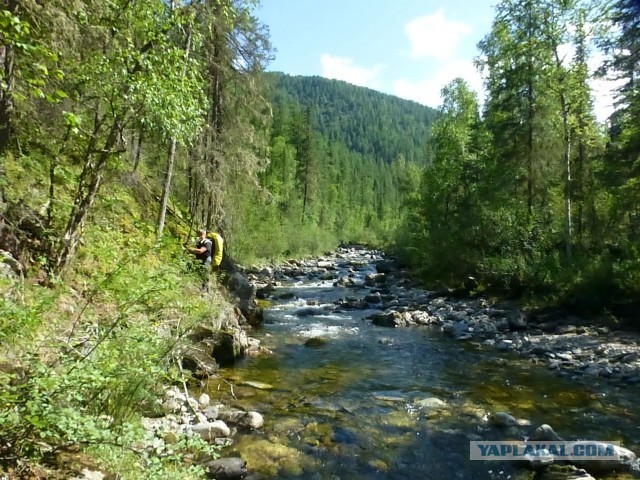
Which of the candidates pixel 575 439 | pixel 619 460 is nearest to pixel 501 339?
pixel 575 439

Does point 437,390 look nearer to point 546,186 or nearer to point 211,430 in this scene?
point 211,430

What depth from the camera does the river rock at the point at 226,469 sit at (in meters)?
5.04

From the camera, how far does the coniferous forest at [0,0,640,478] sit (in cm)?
355

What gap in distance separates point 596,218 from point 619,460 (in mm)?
15324

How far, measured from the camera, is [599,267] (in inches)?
547

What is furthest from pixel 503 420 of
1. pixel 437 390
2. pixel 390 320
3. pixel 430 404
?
pixel 390 320

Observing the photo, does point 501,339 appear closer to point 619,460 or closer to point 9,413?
point 619,460

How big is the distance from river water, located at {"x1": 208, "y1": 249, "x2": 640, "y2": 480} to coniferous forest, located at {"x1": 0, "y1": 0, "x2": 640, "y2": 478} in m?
1.74

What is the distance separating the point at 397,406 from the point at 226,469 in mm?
3799

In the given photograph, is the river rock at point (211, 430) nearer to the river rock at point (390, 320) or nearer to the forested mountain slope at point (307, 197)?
the river rock at point (390, 320)

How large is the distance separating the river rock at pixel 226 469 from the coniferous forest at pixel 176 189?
446mm

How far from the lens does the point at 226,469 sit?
Result: 514cm

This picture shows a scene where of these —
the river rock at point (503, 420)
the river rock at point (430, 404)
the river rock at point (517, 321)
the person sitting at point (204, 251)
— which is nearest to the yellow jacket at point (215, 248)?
the person sitting at point (204, 251)

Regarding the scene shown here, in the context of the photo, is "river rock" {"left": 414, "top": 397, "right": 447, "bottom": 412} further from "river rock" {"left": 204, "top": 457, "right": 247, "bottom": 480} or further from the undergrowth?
the undergrowth
